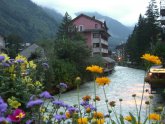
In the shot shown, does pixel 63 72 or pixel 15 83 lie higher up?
pixel 15 83

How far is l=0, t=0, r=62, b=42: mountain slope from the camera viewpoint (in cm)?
13888

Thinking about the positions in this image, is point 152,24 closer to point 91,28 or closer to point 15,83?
point 91,28

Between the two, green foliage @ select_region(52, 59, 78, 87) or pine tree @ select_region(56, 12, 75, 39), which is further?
pine tree @ select_region(56, 12, 75, 39)

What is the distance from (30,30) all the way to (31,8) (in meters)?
40.3

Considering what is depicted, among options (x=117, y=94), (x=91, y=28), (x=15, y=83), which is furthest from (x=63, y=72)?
(x=91, y=28)

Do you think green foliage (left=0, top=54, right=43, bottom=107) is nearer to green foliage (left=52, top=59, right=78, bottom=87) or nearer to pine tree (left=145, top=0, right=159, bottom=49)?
green foliage (left=52, top=59, right=78, bottom=87)

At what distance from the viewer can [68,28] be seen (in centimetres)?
7412

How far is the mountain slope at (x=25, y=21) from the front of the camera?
456 feet

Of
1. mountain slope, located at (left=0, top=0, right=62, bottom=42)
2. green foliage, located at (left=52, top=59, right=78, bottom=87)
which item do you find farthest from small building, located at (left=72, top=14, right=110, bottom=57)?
green foliage, located at (left=52, top=59, right=78, bottom=87)

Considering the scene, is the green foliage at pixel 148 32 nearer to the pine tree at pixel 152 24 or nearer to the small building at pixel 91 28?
the pine tree at pixel 152 24

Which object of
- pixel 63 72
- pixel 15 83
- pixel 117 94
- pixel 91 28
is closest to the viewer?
pixel 15 83

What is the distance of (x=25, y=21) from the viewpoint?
152m

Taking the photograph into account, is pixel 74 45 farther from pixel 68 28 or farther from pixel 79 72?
pixel 68 28

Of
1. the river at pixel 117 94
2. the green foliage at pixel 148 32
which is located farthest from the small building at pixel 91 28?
the river at pixel 117 94
